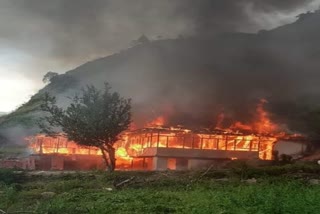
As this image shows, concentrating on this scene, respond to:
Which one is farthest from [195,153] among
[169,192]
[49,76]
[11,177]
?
[49,76]

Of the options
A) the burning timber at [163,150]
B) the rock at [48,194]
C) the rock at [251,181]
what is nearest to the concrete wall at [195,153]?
the burning timber at [163,150]

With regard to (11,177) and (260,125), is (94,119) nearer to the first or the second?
(11,177)

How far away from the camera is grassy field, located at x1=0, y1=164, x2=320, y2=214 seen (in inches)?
650

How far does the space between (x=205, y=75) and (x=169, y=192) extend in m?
53.2

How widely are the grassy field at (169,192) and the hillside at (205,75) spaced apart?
22540mm

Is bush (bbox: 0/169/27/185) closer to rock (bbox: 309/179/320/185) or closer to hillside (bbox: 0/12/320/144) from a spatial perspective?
rock (bbox: 309/179/320/185)

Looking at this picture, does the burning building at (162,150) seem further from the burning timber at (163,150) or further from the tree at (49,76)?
the tree at (49,76)

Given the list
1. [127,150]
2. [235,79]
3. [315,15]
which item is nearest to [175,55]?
[235,79]

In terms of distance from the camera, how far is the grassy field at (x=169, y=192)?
54.1 feet

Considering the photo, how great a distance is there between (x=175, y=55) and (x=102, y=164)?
45.6 m

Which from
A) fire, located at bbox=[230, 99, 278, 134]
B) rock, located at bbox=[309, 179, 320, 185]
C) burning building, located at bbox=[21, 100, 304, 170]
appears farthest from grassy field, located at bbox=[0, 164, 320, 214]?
fire, located at bbox=[230, 99, 278, 134]

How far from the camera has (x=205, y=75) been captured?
73438mm

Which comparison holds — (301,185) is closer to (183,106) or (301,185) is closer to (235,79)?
(183,106)

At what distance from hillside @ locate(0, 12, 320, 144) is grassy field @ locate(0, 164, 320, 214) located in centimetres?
2254
